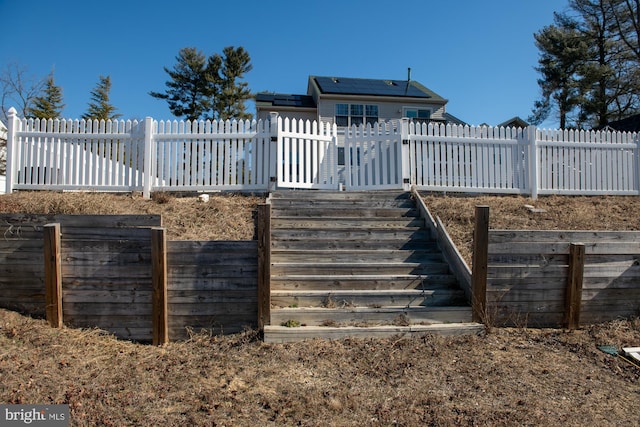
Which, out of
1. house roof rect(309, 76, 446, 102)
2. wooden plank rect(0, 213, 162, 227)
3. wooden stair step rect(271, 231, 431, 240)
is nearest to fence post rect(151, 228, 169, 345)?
wooden plank rect(0, 213, 162, 227)

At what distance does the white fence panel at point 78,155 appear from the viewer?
328 inches

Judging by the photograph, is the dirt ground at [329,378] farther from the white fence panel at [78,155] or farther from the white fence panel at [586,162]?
the white fence panel at [586,162]

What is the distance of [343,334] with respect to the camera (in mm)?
4410

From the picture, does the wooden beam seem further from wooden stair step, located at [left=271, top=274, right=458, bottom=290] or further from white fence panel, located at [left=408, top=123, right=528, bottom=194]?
white fence panel, located at [left=408, top=123, right=528, bottom=194]

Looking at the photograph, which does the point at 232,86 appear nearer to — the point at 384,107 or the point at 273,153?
the point at 384,107

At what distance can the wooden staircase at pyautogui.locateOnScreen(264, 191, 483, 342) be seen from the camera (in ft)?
15.1

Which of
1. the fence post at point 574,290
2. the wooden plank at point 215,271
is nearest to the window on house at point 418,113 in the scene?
the fence post at point 574,290

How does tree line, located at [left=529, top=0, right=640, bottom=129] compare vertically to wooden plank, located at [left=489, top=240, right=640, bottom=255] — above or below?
above

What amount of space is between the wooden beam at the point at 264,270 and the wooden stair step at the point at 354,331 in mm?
161

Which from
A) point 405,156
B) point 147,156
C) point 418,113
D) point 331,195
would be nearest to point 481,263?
point 331,195

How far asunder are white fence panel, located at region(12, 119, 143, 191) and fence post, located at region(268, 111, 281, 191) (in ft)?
8.71

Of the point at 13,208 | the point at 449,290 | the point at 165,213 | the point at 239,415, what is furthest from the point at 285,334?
the point at 13,208

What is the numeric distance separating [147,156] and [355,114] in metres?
13.7

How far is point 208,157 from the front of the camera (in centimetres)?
827
